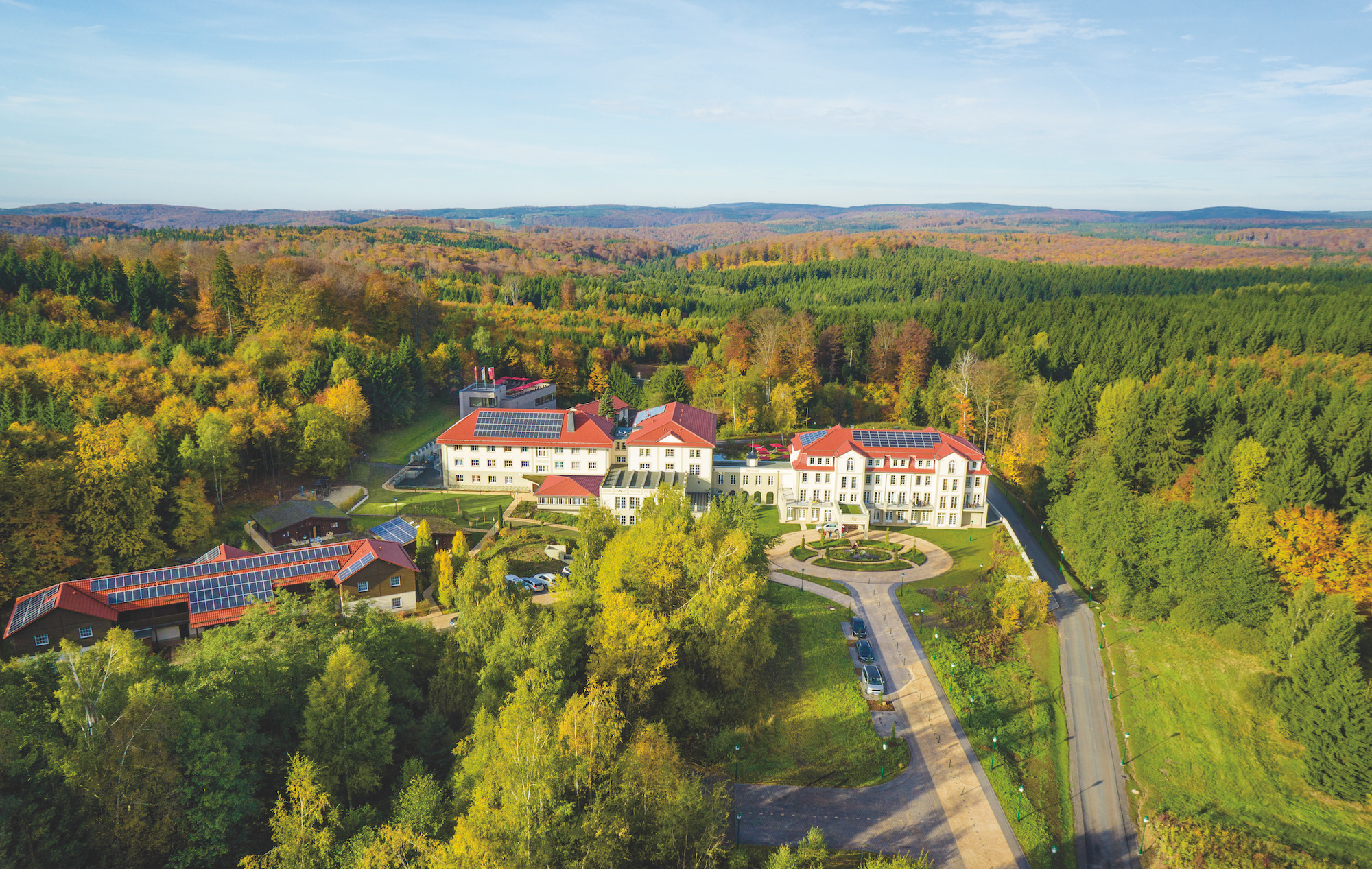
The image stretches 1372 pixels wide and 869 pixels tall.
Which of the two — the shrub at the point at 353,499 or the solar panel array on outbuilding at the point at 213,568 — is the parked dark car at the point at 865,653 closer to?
the solar panel array on outbuilding at the point at 213,568

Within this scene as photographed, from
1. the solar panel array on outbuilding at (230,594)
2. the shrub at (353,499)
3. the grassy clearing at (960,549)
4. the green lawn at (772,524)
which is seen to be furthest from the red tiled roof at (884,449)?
the solar panel array on outbuilding at (230,594)

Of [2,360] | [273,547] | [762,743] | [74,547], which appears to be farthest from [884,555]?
[2,360]

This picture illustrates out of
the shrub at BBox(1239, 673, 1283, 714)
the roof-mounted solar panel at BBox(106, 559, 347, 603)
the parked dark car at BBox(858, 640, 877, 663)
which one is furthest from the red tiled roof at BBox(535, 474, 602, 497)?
the shrub at BBox(1239, 673, 1283, 714)

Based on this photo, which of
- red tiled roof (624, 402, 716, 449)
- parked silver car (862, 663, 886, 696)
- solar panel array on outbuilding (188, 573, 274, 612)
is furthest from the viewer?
red tiled roof (624, 402, 716, 449)

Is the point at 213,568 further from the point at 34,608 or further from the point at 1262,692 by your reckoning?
the point at 1262,692

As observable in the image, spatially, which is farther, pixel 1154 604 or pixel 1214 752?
pixel 1154 604

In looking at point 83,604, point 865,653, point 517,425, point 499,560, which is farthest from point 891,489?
point 83,604

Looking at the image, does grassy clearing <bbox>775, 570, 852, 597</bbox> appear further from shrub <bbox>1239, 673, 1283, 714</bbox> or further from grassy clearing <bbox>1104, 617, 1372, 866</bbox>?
shrub <bbox>1239, 673, 1283, 714</bbox>
